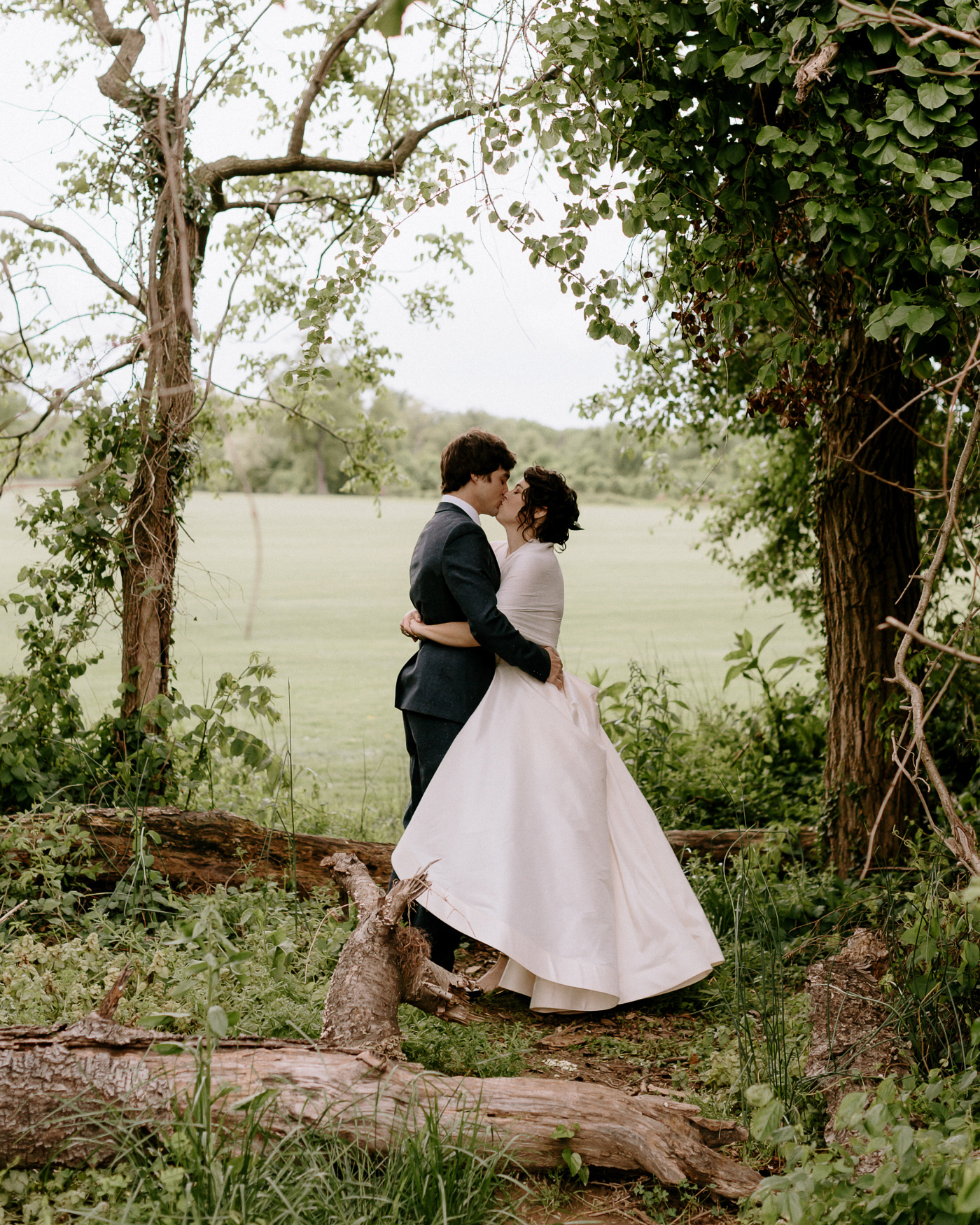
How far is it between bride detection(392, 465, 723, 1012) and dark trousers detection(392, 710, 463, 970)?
0.09 m

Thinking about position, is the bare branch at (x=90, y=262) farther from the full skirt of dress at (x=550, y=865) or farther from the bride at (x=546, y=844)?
the full skirt of dress at (x=550, y=865)

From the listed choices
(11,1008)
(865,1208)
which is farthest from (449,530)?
(865,1208)

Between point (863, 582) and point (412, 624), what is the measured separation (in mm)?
2079

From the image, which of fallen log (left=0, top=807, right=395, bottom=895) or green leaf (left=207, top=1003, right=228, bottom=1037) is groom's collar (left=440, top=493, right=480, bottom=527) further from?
green leaf (left=207, top=1003, right=228, bottom=1037)

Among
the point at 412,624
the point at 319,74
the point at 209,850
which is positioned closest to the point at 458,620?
the point at 412,624

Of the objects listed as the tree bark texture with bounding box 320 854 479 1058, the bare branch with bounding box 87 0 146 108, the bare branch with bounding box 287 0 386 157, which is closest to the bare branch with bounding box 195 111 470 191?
the bare branch with bounding box 287 0 386 157

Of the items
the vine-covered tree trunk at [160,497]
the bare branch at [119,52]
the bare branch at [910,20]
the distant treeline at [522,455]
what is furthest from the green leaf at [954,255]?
the distant treeline at [522,455]

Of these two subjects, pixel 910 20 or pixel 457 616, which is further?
pixel 457 616

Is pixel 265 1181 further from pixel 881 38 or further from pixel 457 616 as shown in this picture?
pixel 881 38

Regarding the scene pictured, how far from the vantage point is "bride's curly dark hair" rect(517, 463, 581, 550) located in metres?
3.82

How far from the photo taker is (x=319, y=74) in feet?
15.0

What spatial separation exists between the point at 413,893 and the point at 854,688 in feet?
8.08

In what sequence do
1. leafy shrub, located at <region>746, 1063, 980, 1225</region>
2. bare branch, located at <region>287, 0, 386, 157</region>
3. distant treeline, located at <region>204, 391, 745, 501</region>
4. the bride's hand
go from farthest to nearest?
distant treeline, located at <region>204, 391, 745, 501</region> < bare branch, located at <region>287, 0, 386, 157</region> < the bride's hand < leafy shrub, located at <region>746, 1063, 980, 1225</region>

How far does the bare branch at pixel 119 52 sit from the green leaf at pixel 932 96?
11.5ft
